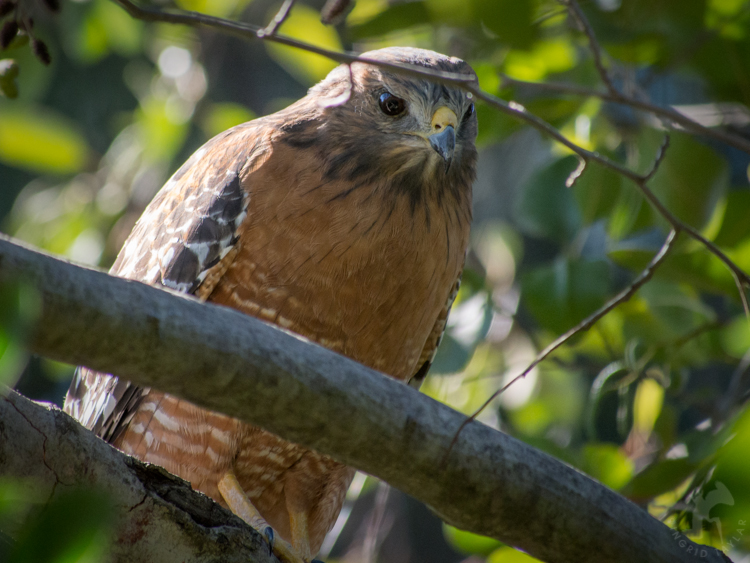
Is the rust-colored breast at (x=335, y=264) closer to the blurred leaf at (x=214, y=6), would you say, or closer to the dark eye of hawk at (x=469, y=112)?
the dark eye of hawk at (x=469, y=112)

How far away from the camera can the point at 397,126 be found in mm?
3396

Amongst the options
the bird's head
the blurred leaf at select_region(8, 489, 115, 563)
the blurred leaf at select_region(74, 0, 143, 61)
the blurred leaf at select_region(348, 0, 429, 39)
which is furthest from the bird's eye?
the blurred leaf at select_region(8, 489, 115, 563)

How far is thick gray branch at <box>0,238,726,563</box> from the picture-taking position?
1540 millimetres

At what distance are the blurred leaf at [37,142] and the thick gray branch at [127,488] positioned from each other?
11.5 feet

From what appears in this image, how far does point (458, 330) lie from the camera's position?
13.1ft

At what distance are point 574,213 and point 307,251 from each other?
1603 mm

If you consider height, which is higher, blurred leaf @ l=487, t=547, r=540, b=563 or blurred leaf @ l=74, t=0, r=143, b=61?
blurred leaf @ l=74, t=0, r=143, b=61

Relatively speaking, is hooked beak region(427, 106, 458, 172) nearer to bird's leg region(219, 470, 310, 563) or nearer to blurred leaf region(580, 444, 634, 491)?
blurred leaf region(580, 444, 634, 491)

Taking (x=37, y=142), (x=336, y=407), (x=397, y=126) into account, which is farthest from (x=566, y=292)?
(x=37, y=142)

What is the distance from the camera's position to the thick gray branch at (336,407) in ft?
5.05

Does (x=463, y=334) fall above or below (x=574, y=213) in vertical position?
below

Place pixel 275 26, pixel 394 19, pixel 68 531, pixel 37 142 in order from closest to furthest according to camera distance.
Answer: pixel 68 531
pixel 275 26
pixel 394 19
pixel 37 142

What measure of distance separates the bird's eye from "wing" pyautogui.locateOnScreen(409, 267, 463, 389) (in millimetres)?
815

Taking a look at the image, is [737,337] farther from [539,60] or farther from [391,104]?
[391,104]
